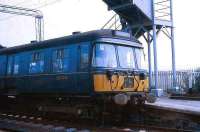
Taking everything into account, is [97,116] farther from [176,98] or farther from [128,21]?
[128,21]

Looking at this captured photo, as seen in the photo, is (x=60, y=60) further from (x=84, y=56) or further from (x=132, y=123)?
(x=132, y=123)

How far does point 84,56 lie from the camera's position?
14.6 metres

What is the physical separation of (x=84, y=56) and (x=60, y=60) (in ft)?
5.04

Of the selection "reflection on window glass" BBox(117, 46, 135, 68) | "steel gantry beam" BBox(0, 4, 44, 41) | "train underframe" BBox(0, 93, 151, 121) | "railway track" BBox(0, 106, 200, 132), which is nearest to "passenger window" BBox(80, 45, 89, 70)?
"train underframe" BBox(0, 93, 151, 121)

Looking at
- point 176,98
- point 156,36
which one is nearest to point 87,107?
point 176,98

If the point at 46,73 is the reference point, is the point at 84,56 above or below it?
above

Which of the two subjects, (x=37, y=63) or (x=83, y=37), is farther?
(x=37, y=63)

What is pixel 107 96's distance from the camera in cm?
1405

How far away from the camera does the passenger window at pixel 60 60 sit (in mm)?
15445

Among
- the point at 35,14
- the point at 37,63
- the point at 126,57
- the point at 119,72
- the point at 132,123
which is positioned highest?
the point at 35,14

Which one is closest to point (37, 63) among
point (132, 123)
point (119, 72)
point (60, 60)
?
point (60, 60)

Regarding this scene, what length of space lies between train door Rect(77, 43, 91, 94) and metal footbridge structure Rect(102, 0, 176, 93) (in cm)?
859

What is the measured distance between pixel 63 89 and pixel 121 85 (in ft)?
7.29

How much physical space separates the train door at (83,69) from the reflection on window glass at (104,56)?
1.07ft
